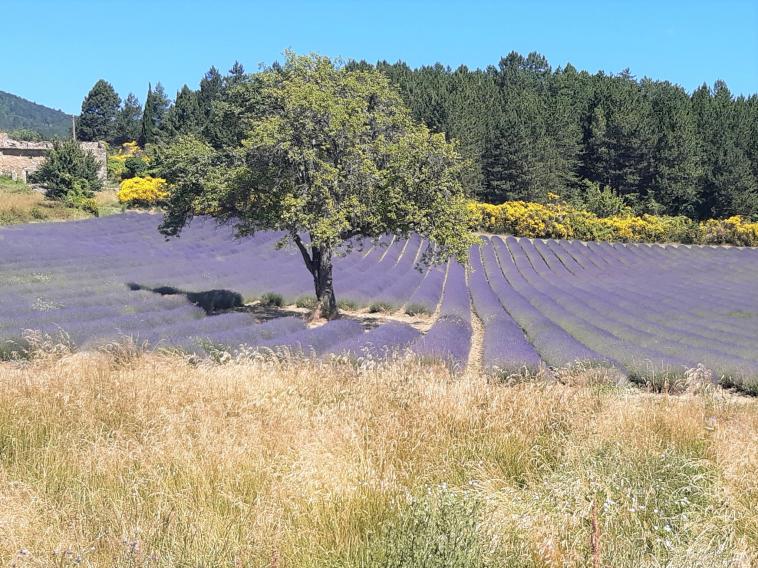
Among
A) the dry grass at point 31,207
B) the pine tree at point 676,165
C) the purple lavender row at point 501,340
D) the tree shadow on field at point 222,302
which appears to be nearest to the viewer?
the purple lavender row at point 501,340

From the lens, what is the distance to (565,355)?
11234 mm

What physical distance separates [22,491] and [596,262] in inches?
1345

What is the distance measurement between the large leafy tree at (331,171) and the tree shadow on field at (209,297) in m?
2.51

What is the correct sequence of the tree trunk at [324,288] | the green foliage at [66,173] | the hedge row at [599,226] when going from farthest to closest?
the hedge row at [599,226] → the green foliage at [66,173] → the tree trunk at [324,288]

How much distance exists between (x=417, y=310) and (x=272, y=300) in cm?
451

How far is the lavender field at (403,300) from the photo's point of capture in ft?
36.6

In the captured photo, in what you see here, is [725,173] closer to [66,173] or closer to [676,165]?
[676,165]

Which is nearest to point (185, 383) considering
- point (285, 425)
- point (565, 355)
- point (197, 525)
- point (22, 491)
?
point (285, 425)

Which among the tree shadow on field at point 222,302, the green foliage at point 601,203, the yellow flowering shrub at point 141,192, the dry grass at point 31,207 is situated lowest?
the tree shadow on field at point 222,302

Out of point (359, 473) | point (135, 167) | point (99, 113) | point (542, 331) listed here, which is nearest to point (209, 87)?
point (99, 113)

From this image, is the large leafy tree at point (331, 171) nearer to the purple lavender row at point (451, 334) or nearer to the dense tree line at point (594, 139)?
the purple lavender row at point (451, 334)

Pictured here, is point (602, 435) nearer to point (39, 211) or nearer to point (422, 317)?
point (422, 317)

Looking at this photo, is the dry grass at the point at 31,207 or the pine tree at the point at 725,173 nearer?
the dry grass at the point at 31,207

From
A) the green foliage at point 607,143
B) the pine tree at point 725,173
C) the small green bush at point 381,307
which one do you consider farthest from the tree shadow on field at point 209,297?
the pine tree at point 725,173
